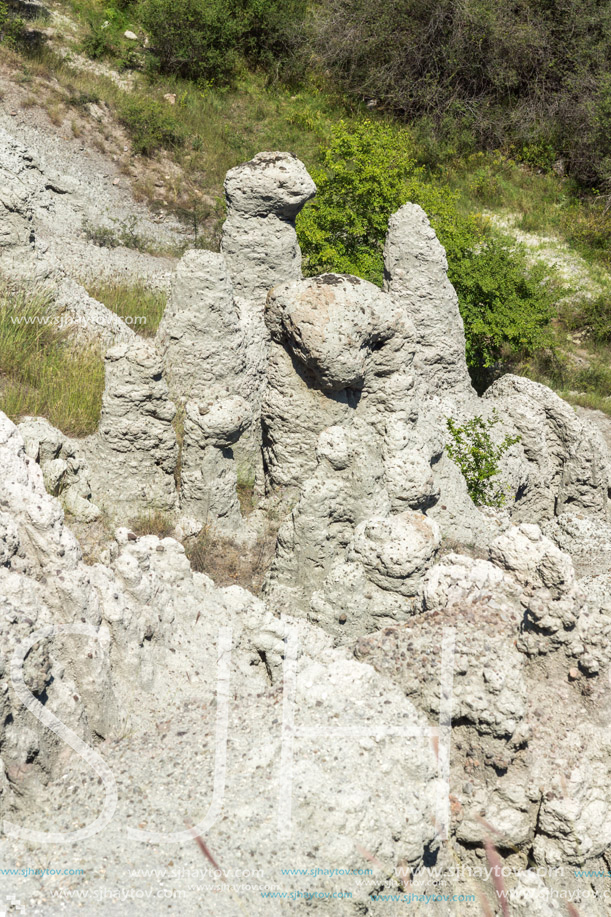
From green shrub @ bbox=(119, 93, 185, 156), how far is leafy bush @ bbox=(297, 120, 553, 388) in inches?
344

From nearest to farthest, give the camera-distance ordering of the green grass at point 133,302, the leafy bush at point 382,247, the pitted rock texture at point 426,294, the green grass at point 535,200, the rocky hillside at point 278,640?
the rocky hillside at point 278,640, the pitted rock texture at point 426,294, the green grass at point 133,302, the leafy bush at point 382,247, the green grass at point 535,200

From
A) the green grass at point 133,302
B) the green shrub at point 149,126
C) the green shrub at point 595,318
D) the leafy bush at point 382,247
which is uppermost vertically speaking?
the leafy bush at point 382,247

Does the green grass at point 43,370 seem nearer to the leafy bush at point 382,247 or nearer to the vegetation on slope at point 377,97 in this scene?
the leafy bush at point 382,247

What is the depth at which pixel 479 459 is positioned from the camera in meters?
9.24

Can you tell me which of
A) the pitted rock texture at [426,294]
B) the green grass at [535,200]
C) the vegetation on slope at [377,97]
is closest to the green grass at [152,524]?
the pitted rock texture at [426,294]

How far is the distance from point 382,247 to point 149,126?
1116cm

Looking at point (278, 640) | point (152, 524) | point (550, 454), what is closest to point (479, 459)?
point (550, 454)

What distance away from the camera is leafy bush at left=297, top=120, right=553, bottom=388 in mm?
13750

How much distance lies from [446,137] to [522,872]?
2341cm

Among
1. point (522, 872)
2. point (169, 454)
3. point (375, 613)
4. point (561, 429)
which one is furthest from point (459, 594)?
point (561, 429)

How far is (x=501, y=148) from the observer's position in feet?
81.4

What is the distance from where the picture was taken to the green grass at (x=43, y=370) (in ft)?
24.0

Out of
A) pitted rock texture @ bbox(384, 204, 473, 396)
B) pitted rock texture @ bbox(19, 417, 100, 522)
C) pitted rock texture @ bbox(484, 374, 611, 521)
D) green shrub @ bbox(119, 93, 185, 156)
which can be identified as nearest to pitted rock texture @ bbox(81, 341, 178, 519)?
pitted rock texture @ bbox(19, 417, 100, 522)

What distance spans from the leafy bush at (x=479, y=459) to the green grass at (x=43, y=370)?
13.6 ft
